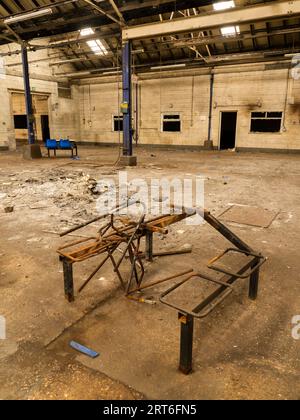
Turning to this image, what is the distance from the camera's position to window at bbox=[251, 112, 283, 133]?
1333cm

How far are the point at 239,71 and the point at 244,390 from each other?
14579 millimetres

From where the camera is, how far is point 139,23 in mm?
10289

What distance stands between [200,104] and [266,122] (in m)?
3.30

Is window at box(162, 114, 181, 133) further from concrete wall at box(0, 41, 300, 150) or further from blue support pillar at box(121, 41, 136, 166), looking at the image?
blue support pillar at box(121, 41, 136, 166)

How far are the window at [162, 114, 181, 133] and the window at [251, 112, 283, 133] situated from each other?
373cm

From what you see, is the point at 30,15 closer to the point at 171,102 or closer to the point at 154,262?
the point at 154,262

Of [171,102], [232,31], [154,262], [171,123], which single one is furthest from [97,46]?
[154,262]

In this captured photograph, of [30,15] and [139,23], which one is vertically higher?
[139,23]

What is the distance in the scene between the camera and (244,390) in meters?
1.50

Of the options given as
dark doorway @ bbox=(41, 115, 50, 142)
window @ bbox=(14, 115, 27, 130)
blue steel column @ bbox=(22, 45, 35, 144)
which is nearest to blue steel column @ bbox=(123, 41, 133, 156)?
blue steel column @ bbox=(22, 45, 35, 144)

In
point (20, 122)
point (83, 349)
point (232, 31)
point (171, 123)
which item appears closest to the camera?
point (83, 349)

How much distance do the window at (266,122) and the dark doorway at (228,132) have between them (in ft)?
5.51

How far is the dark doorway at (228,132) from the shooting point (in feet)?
50.5
